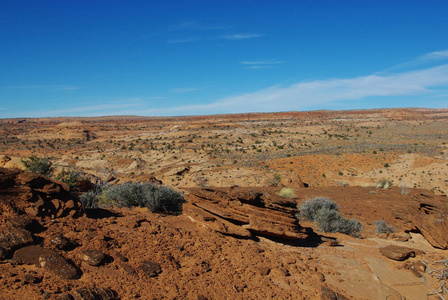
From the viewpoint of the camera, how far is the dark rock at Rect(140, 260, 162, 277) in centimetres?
Result: 447

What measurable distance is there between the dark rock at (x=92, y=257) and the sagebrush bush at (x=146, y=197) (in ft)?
11.6

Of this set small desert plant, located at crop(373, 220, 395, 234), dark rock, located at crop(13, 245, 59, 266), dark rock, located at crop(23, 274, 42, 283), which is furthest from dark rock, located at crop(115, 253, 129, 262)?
small desert plant, located at crop(373, 220, 395, 234)

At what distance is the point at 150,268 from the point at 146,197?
147 inches

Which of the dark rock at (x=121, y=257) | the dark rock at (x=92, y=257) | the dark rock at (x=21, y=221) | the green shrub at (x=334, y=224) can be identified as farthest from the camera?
the green shrub at (x=334, y=224)

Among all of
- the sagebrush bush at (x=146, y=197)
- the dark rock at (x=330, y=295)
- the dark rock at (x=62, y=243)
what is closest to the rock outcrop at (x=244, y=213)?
the sagebrush bush at (x=146, y=197)

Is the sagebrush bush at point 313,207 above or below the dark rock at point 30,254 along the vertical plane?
below

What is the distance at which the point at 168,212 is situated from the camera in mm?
8094

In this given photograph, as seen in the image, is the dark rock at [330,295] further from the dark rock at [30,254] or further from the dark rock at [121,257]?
the dark rock at [30,254]

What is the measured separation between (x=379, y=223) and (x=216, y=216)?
7.25 metres

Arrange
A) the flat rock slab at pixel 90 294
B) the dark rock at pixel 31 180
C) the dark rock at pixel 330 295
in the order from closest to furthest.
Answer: the flat rock slab at pixel 90 294
the dark rock at pixel 330 295
the dark rock at pixel 31 180

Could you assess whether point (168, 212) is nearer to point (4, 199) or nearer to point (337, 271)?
point (4, 199)

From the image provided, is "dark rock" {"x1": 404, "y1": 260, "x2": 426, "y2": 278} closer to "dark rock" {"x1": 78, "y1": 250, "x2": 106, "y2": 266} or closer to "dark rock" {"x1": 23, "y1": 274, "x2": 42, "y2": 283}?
"dark rock" {"x1": 78, "y1": 250, "x2": 106, "y2": 266}

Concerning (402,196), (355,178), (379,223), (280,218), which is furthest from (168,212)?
(355,178)

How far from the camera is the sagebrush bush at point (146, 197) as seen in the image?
8.07 m
